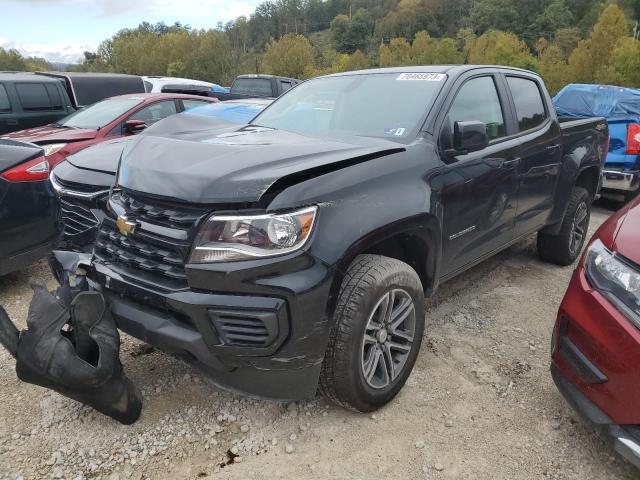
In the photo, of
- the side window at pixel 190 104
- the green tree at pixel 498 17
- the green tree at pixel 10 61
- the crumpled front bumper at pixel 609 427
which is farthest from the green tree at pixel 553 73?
the green tree at pixel 10 61

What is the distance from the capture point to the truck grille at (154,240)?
217 centimetres

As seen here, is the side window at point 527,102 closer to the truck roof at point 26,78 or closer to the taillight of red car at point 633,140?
the taillight of red car at point 633,140

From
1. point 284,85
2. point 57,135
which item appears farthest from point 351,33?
point 57,135

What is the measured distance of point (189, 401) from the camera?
272 cm

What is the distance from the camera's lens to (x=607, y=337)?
2.05m

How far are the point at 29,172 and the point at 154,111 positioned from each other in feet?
11.8

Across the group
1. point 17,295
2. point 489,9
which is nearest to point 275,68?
point 17,295

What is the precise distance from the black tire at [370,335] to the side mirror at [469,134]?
84 centimetres

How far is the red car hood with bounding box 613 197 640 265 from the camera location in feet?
6.93

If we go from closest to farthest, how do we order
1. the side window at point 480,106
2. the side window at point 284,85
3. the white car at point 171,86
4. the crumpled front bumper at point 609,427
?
1. the crumpled front bumper at point 609,427
2. the side window at point 480,106
3. the white car at point 171,86
4. the side window at point 284,85

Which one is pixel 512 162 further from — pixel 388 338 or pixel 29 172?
pixel 29 172

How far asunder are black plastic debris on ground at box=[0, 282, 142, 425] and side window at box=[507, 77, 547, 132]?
316cm

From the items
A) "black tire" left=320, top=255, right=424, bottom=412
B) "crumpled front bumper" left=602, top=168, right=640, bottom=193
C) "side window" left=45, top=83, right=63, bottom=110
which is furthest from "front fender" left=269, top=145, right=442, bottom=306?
"side window" left=45, top=83, right=63, bottom=110

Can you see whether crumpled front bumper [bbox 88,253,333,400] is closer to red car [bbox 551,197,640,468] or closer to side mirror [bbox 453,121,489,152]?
red car [bbox 551,197,640,468]
